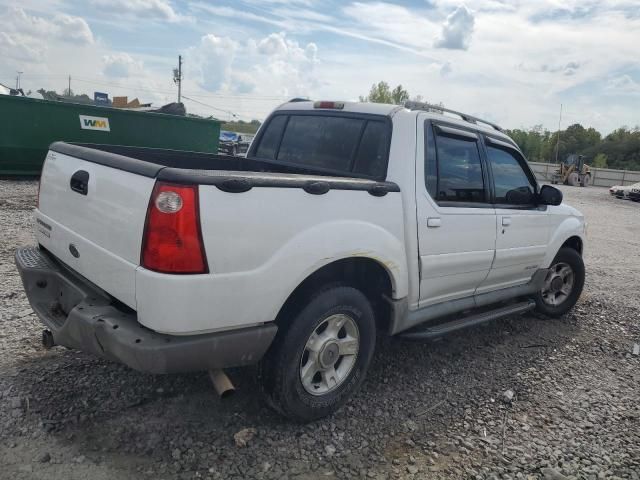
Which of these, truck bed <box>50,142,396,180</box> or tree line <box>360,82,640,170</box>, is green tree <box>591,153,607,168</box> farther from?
truck bed <box>50,142,396,180</box>

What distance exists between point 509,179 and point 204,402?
3.12 meters

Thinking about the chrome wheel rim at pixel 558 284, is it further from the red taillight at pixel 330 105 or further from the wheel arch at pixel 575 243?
the red taillight at pixel 330 105

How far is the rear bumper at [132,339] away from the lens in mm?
2379

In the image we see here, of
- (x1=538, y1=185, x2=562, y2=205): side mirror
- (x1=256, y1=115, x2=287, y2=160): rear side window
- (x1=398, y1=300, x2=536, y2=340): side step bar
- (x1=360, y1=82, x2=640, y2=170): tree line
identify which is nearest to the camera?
(x1=398, y1=300, x2=536, y2=340): side step bar

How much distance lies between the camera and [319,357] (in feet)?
9.92

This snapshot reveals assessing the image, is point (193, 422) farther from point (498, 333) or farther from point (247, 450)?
point (498, 333)

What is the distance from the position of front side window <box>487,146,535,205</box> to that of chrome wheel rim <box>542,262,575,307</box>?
1089 mm

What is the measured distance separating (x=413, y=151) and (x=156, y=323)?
2026 millimetres

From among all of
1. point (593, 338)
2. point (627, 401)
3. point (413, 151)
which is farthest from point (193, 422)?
point (593, 338)

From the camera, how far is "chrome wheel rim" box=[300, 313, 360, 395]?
3.02 meters

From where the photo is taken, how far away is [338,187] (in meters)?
2.88

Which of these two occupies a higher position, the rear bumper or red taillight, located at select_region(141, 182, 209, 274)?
red taillight, located at select_region(141, 182, 209, 274)

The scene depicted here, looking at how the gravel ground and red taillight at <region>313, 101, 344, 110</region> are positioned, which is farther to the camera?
red taillight at <region>313, 101, 344, 110</region>

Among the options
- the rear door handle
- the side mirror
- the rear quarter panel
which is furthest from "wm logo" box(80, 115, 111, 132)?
the rear quarter panel
